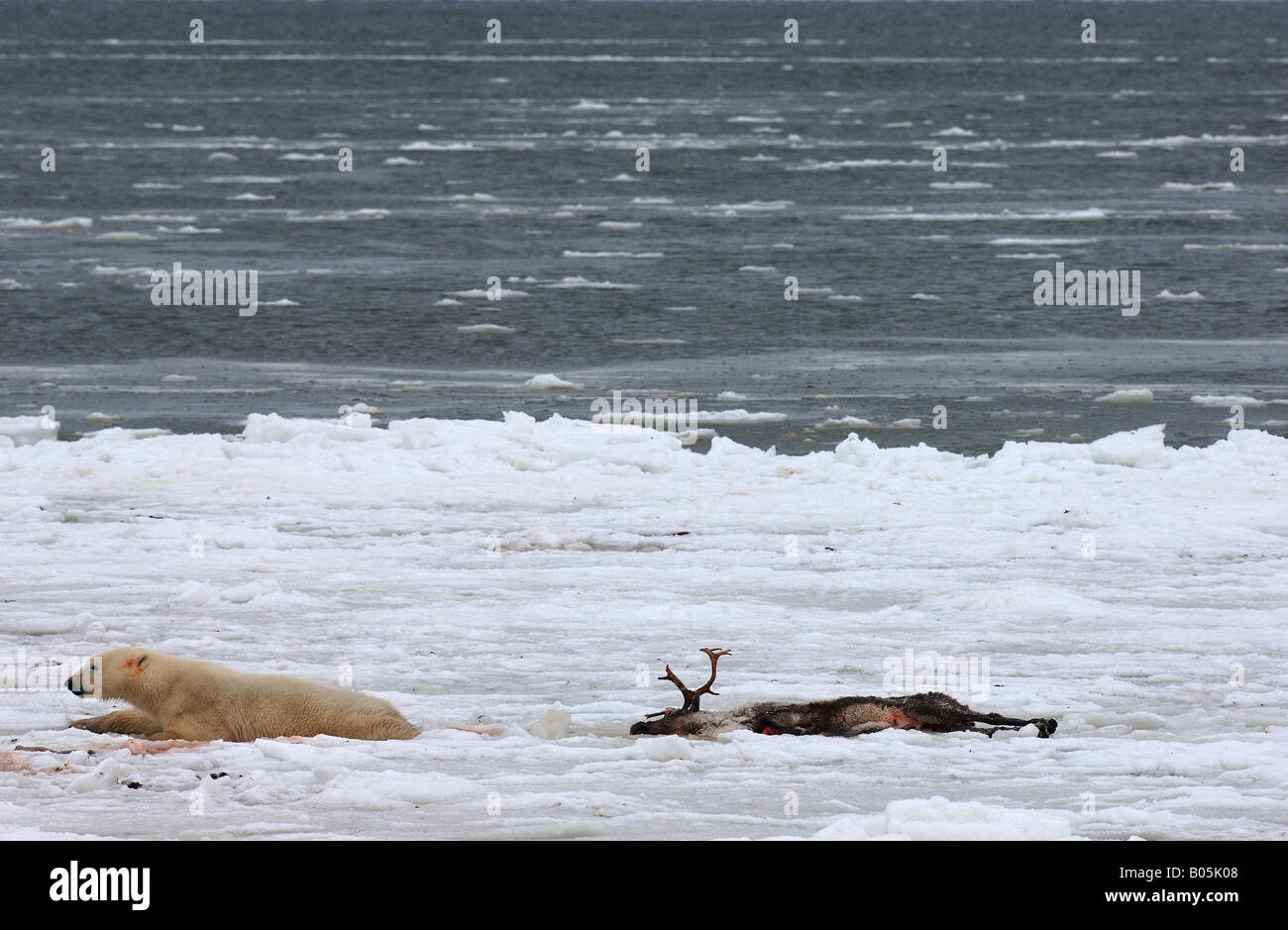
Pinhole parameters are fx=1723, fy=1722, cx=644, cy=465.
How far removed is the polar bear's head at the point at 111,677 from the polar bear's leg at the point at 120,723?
92 mm

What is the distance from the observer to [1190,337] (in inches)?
790

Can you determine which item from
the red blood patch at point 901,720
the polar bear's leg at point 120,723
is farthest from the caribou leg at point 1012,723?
the polar bear's leg at point 120,723

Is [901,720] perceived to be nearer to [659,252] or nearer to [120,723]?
[120,723]

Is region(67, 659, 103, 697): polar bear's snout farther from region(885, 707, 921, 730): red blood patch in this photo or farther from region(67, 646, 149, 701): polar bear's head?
region(885, 707, 921, 730): red blood patch

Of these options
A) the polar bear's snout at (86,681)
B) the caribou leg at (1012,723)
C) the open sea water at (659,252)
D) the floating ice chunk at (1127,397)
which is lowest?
the caribou leg at (1012,723)

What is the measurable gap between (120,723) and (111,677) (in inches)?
7.7

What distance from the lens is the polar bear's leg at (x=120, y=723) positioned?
711 cm

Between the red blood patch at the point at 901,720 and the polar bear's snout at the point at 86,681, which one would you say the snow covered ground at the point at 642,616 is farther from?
the polar bear's snout at the point at 86,681

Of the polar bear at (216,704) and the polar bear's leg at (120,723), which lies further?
the polar bear's leg at (120,723)

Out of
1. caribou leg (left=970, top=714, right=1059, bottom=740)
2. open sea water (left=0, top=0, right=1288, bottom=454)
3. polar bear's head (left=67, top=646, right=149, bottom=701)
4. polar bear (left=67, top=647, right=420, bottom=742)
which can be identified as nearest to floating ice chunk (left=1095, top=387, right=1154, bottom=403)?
open sea water (left=0, top=0, right=1288, bottom=454)

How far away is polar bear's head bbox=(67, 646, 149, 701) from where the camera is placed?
716 centimetres

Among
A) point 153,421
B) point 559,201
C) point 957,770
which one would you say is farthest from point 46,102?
point 957,770
